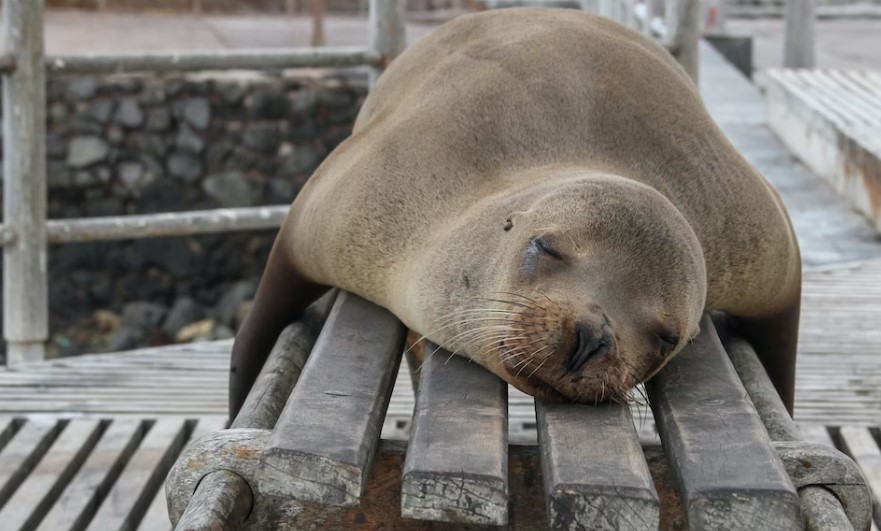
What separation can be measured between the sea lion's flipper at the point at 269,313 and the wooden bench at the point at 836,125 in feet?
11.6

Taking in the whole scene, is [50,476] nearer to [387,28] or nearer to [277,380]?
[277,380]

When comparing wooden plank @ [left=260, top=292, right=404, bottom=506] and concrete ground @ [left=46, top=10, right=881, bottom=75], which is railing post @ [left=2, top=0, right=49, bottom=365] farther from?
concrete ground @ [left=46, top=10, right=881, bottom=75]

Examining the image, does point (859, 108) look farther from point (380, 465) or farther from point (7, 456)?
point (380, 465)

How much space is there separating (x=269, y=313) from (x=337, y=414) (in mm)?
1063

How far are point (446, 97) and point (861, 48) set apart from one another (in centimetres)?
1166

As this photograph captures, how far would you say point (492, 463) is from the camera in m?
1.84

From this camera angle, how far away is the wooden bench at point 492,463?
5.84 ft

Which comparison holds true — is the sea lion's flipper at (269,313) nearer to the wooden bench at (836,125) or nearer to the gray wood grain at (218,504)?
the gray wood grain at (218,504)

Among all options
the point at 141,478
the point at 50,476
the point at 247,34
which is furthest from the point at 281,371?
the point at 247,34

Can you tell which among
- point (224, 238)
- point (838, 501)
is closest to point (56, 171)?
point (224, 238)

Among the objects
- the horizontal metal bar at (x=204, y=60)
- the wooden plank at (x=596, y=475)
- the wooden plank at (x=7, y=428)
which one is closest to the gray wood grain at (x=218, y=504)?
the wooden plank at (x=596, y=475)

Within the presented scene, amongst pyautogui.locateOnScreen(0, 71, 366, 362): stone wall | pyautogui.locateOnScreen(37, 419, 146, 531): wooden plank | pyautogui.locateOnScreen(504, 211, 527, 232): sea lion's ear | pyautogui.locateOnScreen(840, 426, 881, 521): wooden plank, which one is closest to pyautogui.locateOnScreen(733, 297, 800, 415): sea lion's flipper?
pyautogui.locateOnScreen(840, 426, 881, 521): wooden plank

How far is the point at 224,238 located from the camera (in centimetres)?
1128

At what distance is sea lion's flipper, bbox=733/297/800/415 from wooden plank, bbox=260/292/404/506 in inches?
32.6
